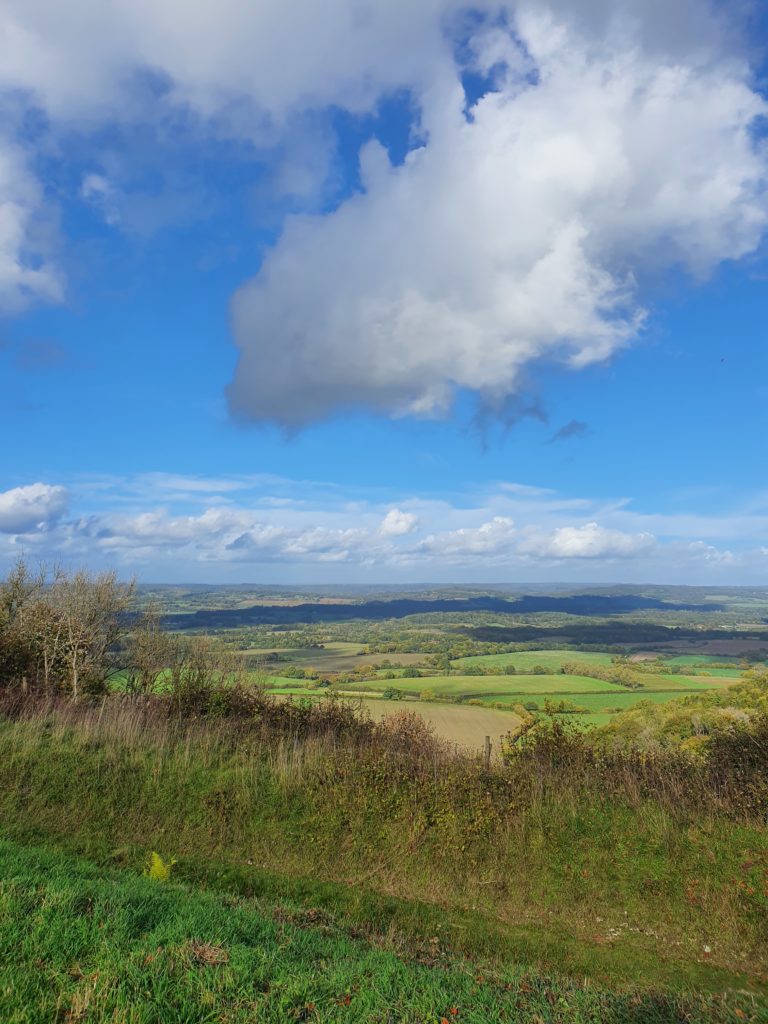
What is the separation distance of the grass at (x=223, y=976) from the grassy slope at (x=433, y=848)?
3.05 m

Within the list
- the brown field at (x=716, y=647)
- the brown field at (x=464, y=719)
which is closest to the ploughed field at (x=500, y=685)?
the brown field at (x=464, y=719)

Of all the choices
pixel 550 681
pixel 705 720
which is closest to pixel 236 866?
pixel 705 720

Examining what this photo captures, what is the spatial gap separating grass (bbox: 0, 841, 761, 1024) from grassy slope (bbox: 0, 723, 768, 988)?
9.99ft

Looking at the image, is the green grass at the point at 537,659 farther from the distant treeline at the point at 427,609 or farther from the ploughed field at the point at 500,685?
the distant treeline at the point at 427,609

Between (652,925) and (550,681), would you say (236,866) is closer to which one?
(652,925)

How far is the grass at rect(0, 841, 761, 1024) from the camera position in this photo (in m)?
4.31

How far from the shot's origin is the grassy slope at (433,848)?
30.6 ft

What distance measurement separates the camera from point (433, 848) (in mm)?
11414

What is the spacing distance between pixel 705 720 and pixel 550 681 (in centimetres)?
2781

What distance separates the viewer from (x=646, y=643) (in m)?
82.3

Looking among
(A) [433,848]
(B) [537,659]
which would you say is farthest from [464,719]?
(B) [537,659]

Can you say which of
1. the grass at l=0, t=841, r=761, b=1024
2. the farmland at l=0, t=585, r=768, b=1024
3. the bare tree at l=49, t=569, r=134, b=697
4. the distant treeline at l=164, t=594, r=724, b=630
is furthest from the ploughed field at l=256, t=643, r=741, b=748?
the distant treeline at l=164, t=594, r=724, b=630

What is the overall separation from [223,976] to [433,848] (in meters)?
7.66

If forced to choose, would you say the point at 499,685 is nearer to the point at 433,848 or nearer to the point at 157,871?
the point at 433,848
